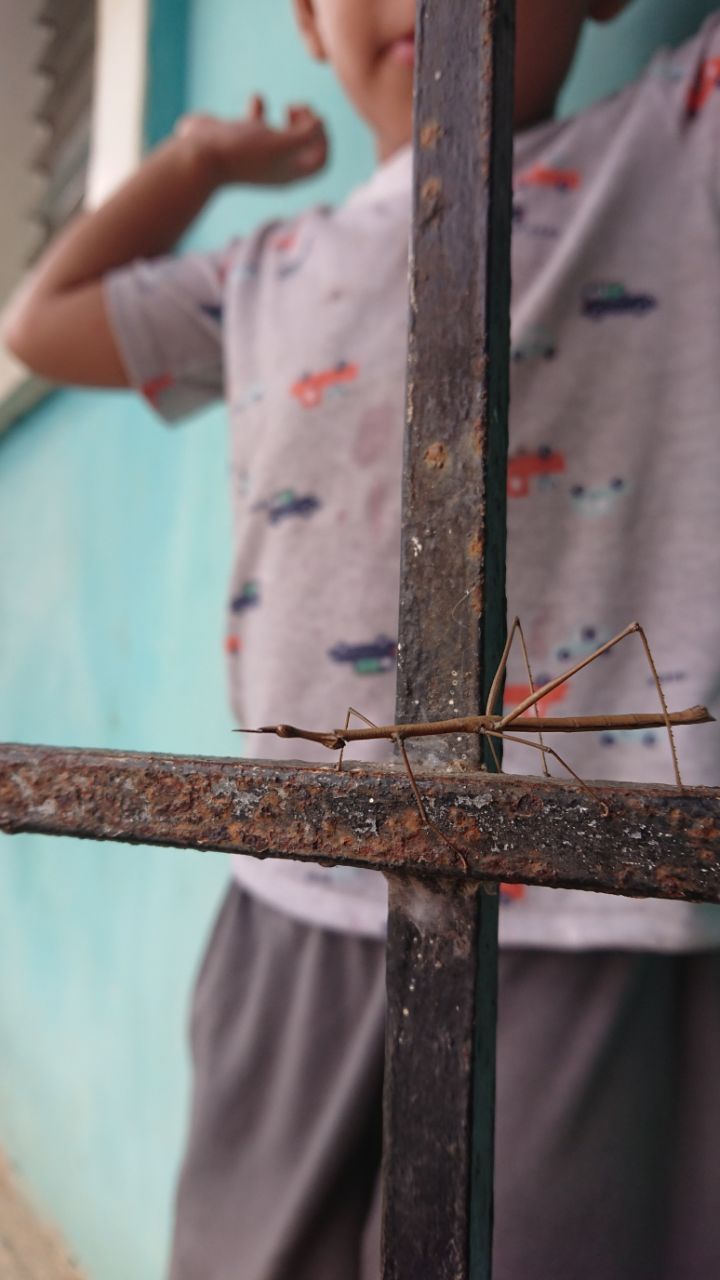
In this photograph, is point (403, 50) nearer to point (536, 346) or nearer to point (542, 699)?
point (536, 346)

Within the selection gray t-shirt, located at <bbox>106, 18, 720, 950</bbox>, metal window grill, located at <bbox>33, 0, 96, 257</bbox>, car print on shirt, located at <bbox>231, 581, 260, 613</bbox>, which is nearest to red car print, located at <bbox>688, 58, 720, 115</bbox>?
gray t-shirt, located at <bbox>106, 18, 720, 950</bbox>

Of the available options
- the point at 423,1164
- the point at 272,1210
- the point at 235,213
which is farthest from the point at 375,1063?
the point at 235,213

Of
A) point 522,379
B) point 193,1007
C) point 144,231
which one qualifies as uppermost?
point 144,231

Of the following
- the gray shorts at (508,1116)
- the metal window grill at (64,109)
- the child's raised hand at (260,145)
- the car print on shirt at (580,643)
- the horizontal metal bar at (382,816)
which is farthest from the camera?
the metal window grill at (64,109)

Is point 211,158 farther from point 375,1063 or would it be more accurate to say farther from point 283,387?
point 375,1063

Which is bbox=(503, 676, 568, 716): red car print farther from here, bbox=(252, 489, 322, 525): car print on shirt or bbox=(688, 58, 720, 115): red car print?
bbox=(688, 58, 720, 115): red car print

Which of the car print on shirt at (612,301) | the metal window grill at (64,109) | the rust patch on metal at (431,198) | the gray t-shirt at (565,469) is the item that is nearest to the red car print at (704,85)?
the gray t-shirt at (565,469)

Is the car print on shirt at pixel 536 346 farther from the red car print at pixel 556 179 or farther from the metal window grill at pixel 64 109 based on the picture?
the metal window grill at pixel 64 109
